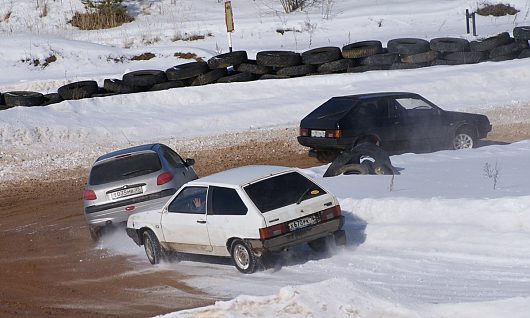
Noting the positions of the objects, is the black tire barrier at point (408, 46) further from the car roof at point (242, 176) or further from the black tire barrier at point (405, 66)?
the car roof at point (242, 176)

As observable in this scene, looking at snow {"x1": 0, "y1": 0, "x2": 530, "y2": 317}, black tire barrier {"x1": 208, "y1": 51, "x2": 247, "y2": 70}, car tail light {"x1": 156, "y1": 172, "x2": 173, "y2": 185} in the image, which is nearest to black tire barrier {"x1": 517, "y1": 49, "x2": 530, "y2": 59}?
snow {"x1": 0, "y1": 0, "x2": 530, "y2": 317}

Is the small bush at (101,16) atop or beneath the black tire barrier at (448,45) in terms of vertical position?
atop

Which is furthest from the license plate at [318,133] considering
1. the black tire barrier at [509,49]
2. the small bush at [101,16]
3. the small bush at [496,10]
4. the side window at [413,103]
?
the small bush at [101,16]

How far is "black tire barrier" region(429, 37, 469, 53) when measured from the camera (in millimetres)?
27656

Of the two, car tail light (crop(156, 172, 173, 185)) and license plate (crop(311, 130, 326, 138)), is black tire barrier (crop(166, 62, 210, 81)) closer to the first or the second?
license plate (crop(311, 130, 326, 138))

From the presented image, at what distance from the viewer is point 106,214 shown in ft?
49.5

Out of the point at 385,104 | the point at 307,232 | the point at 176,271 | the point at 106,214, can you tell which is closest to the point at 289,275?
the point at 307,232

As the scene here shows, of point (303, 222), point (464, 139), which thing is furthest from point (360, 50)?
point (303, 222)

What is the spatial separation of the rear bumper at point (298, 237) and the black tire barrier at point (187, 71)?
605 inches

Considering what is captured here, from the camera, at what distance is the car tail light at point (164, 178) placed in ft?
49.5

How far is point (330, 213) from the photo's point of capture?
1228 cm

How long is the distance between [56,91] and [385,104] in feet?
39.4

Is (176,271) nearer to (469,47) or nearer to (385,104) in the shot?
(385,104)

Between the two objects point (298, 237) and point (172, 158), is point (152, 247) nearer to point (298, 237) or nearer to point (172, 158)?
point (298, 237)
